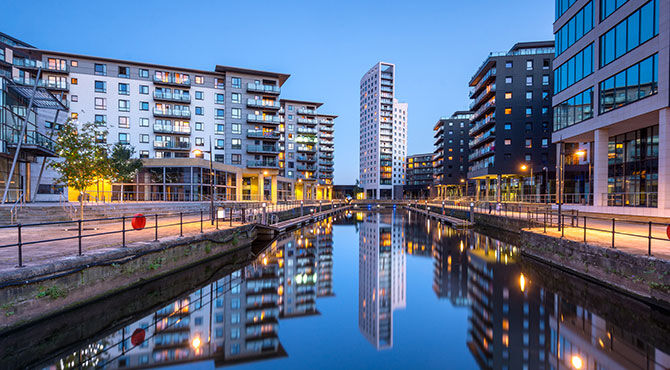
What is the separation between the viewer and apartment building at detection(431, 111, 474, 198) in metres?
101

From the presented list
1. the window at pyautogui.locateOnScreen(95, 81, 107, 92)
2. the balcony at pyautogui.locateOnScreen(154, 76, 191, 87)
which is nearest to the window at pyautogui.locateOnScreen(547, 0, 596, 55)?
the balcony at pyautogui.locateOnScreen(154, 76, 191, 87)

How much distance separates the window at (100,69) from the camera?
49312 millimetres

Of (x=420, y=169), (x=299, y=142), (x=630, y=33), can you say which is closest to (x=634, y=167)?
(x=630, y=33)

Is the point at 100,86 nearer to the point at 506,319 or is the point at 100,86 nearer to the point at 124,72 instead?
the point at 124,72

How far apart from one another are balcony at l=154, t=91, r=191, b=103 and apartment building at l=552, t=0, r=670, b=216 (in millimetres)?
52085

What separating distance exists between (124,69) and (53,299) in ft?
181

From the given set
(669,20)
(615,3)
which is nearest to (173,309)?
(669,20)

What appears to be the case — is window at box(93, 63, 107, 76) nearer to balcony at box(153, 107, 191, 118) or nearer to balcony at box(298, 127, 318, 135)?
balcony at box(153, 107, 191, 118)

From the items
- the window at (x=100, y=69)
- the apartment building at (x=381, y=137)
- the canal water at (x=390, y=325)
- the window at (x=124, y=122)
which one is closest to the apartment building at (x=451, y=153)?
the apartment building at (x=381, y=137)

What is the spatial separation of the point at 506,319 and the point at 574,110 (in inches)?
1121

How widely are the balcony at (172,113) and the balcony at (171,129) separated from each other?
1727 millimetres

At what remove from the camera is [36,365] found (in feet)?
20.2

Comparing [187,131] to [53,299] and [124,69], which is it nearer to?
[124,69]

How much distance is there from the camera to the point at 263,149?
55.7 meters
